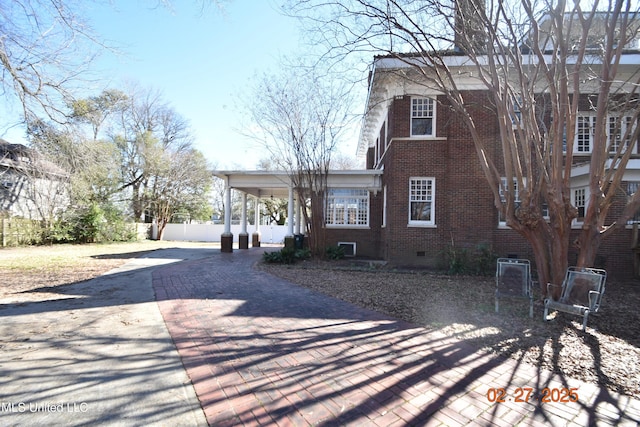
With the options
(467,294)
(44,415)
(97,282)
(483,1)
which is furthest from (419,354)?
(97,282)

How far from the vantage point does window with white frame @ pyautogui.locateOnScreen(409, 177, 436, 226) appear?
38.3ft

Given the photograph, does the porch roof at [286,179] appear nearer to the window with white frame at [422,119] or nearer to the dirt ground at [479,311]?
the window with white frame at [422,119]

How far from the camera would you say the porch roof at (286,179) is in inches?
557

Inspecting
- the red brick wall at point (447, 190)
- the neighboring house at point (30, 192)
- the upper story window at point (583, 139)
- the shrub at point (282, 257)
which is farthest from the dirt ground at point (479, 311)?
A: the neighboring house at point (30, 192)

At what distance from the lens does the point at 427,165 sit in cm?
1161

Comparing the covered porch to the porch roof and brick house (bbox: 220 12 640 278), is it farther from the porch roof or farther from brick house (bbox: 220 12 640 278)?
brick house (bbox: 220 12 640 278)

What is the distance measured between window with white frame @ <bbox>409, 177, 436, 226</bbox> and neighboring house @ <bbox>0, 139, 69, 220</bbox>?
17.2 meters

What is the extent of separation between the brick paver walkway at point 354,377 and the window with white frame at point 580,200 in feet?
30.7

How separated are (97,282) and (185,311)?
13.1 feet

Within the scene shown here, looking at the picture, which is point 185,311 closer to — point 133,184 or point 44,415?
point 44,415

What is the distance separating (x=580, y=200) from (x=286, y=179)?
11151 mm

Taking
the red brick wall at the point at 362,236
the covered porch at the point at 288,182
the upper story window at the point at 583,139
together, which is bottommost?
the red brick wall at the point at 362,236

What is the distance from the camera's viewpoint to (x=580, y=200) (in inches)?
418
